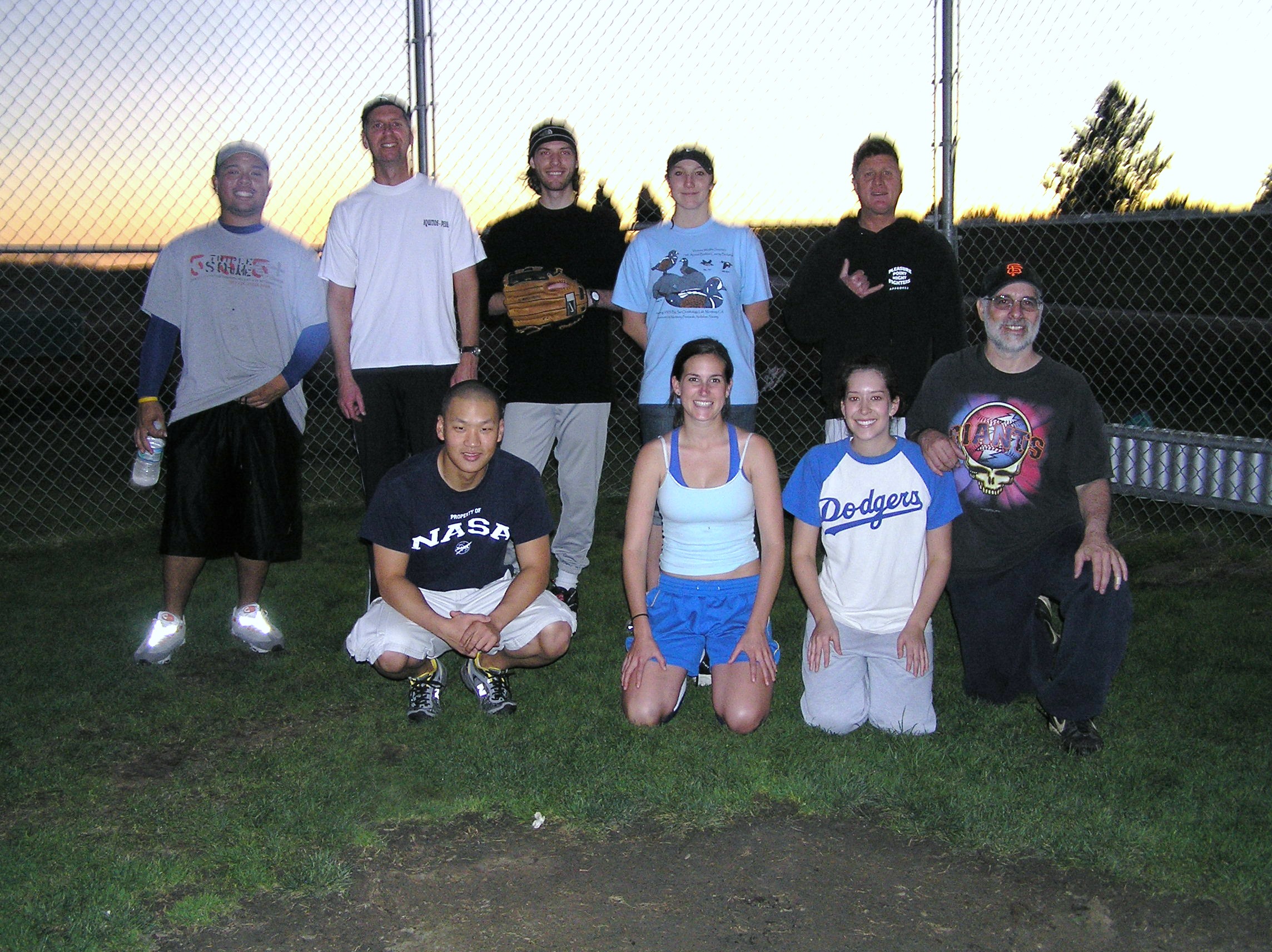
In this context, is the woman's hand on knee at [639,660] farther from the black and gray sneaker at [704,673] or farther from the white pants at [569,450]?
the white pants at [569,450]

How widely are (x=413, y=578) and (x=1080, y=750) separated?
236cm

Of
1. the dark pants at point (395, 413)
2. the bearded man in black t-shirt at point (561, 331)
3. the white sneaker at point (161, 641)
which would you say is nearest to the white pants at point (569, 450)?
the bearded man in black t-shirt at point (561, 331)

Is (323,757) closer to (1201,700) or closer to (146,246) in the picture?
(1201,700)

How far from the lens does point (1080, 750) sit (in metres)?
3.59

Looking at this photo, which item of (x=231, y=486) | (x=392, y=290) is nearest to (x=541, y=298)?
(x=392, y=290)

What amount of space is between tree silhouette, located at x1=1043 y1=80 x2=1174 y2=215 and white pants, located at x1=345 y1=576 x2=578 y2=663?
4.44m

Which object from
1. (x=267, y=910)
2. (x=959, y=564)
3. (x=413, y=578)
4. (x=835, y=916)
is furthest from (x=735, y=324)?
(x=267, y=910)

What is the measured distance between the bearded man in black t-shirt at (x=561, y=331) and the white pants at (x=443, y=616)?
0.84 meters

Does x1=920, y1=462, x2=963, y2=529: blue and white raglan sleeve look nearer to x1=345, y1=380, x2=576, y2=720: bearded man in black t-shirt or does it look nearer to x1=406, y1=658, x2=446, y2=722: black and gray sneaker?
→ x1=345, y1=380, x2=576, y2=720: bearded man in black t-shirt

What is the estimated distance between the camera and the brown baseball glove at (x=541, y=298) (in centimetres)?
479

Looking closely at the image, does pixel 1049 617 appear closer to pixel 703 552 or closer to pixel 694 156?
pixel 703 552

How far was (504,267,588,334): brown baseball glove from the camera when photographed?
479 centimetres

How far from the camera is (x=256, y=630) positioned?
4.69m

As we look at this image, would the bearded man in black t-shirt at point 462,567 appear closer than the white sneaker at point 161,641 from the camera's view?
Yes
